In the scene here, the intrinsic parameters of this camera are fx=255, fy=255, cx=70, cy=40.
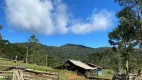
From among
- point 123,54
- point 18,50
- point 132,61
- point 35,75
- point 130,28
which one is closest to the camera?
point 35,75

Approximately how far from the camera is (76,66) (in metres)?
61.4

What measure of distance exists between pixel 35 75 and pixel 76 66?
4028cm

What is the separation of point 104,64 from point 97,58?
7.24m

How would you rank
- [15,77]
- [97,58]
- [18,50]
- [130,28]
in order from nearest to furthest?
[15,77] → [130,28] → [18,50] → [97,58]

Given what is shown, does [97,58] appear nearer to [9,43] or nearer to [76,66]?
[9,43]

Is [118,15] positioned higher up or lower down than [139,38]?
higher up

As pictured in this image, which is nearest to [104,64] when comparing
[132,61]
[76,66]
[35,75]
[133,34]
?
[132,61]

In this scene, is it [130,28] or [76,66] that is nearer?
[130,28]

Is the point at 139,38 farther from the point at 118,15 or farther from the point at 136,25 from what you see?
the point at 118,15

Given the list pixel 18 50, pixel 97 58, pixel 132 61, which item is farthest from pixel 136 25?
pixel 97 58

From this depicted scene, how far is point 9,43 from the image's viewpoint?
93625 millimetres

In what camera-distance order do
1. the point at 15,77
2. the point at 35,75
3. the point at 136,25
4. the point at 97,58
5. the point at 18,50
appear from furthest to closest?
the point at 97,58 < the point at 18,50 < the point at 136,25 < the point at 35,75 < the point at 15,77

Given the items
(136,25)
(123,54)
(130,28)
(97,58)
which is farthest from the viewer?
(97,58)

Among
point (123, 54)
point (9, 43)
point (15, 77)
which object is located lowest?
point (15, 77)
